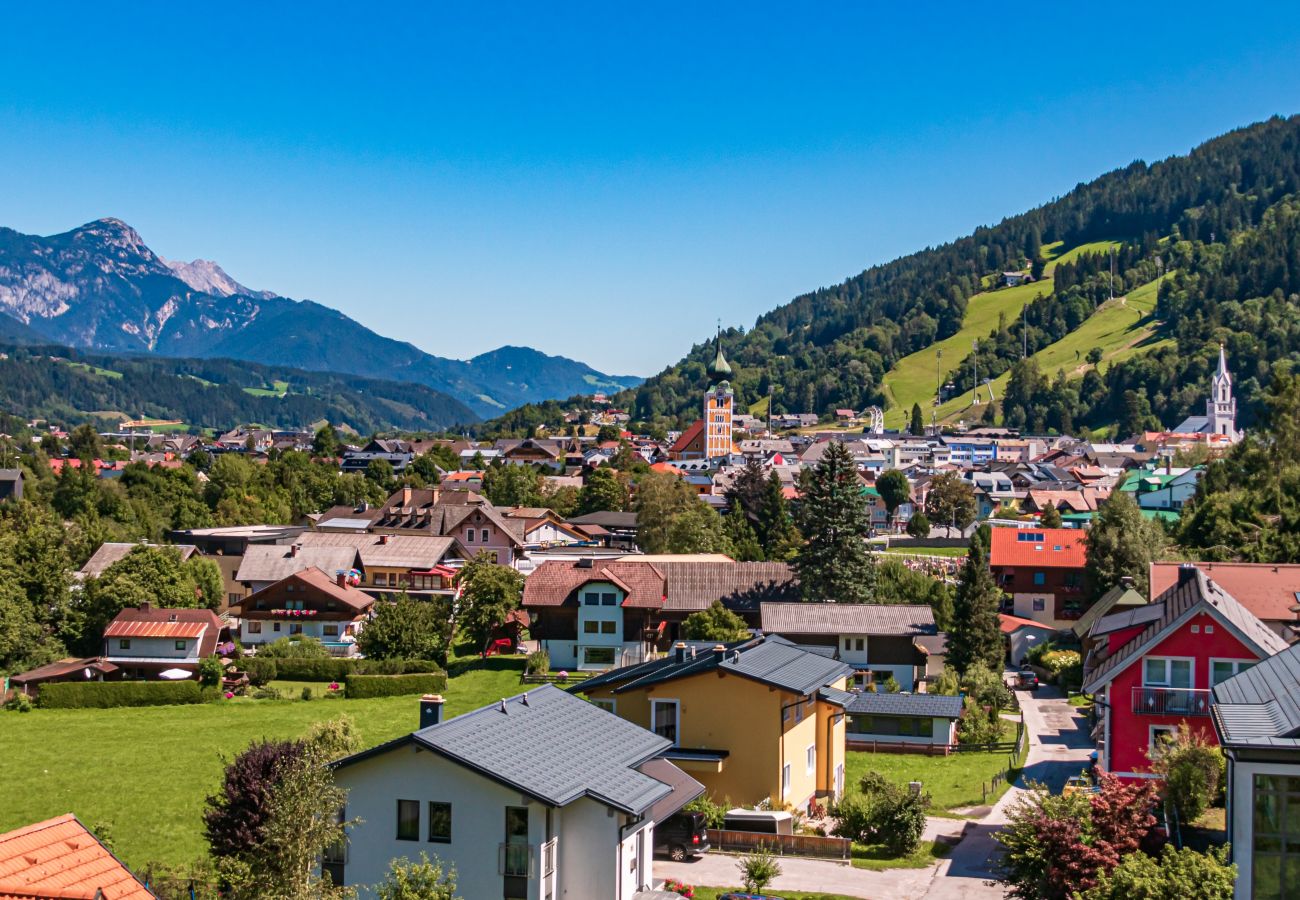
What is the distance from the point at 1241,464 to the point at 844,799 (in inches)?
1857

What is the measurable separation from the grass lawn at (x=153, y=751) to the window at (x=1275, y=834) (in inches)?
796

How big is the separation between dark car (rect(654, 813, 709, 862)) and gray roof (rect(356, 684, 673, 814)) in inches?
113

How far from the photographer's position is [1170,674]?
30.0 metres

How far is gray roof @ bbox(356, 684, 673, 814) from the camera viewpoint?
19.6 metres

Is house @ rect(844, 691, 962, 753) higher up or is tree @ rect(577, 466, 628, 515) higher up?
tree @ rect(577, 466, 628, 515)

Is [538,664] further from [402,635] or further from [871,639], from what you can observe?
[871,639]

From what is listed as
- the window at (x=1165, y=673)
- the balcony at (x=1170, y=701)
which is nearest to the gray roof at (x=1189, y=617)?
the window at (x=1165, y=673)

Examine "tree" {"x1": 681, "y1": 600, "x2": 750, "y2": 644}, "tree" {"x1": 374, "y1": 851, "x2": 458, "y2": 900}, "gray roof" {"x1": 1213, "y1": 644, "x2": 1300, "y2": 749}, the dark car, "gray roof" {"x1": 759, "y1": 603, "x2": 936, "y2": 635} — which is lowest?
the dark car

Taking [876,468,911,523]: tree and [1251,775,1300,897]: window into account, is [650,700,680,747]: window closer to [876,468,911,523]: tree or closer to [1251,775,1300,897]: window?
[1251,775,1300,897]: window

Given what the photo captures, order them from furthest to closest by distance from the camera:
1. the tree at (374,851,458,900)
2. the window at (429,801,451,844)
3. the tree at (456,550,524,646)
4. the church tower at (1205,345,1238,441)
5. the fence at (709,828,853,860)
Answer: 1. the church tower at (1205,345,1238,441)
2. the tree at (456,550,524,646)
3. the fence at (709,828,853,860)
4. the window at (429,801,451,844)
5. the tree at (374,851,458,900)

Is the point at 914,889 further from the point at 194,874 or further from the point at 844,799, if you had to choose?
the point at 194,874

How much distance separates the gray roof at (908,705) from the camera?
128ft

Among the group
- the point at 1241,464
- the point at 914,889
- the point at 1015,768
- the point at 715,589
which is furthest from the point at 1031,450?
A: the point at 914,889

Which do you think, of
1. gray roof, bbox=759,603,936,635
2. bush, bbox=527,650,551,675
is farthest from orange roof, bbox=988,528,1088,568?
bush, bbox=527,650,551,675
